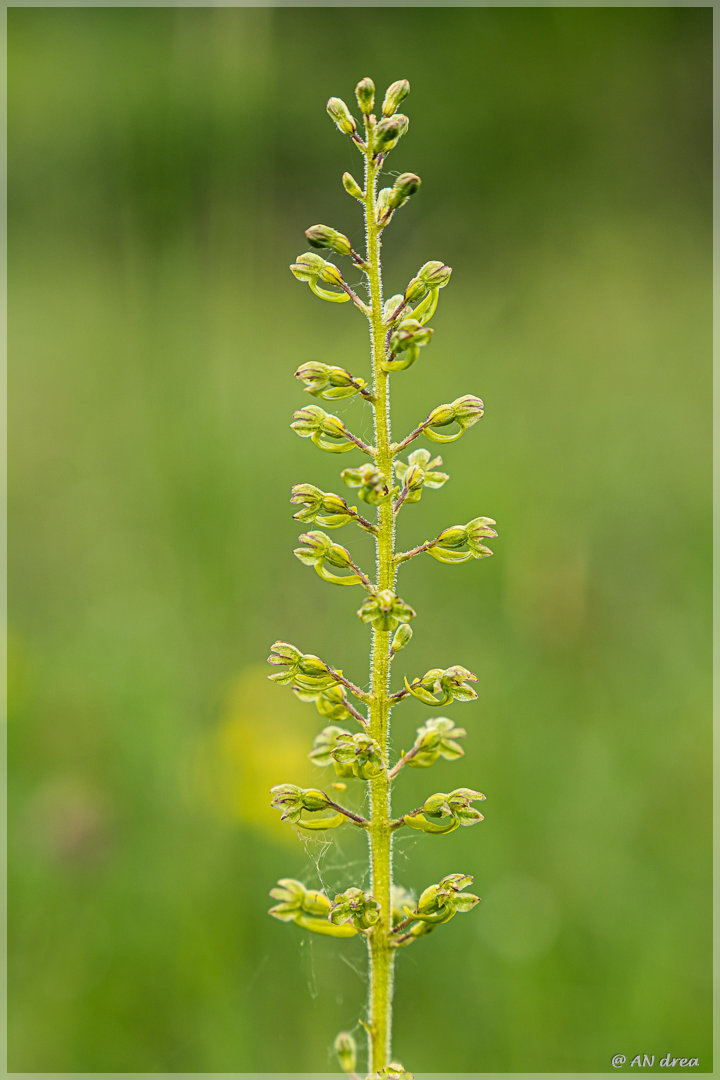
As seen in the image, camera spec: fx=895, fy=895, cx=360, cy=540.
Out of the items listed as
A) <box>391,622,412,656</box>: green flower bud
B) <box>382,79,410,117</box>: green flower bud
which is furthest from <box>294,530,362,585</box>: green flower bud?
<box>382,79,410,117</box>: green flower bud

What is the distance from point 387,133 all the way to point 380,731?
43.6 inches

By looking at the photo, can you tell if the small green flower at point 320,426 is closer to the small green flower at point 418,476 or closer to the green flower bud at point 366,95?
the small green flower at point 418,476

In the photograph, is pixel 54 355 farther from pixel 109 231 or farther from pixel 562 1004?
pixel 562 1004

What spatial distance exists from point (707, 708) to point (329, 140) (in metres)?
14.2

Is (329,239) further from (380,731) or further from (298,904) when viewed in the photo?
(298,904)

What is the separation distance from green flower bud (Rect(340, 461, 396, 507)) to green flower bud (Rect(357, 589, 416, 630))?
0.56ft

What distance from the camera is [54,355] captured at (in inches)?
386

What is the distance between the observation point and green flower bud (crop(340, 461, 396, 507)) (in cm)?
158

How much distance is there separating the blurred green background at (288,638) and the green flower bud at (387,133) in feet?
5.72

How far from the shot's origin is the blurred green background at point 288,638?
3148mm

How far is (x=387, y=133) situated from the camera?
1.67 m

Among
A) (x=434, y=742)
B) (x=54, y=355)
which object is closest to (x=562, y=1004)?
(x=434, y=742)

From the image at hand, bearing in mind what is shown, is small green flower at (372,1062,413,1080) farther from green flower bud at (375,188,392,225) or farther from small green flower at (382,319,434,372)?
green flower bud at (375,188,392,225)
